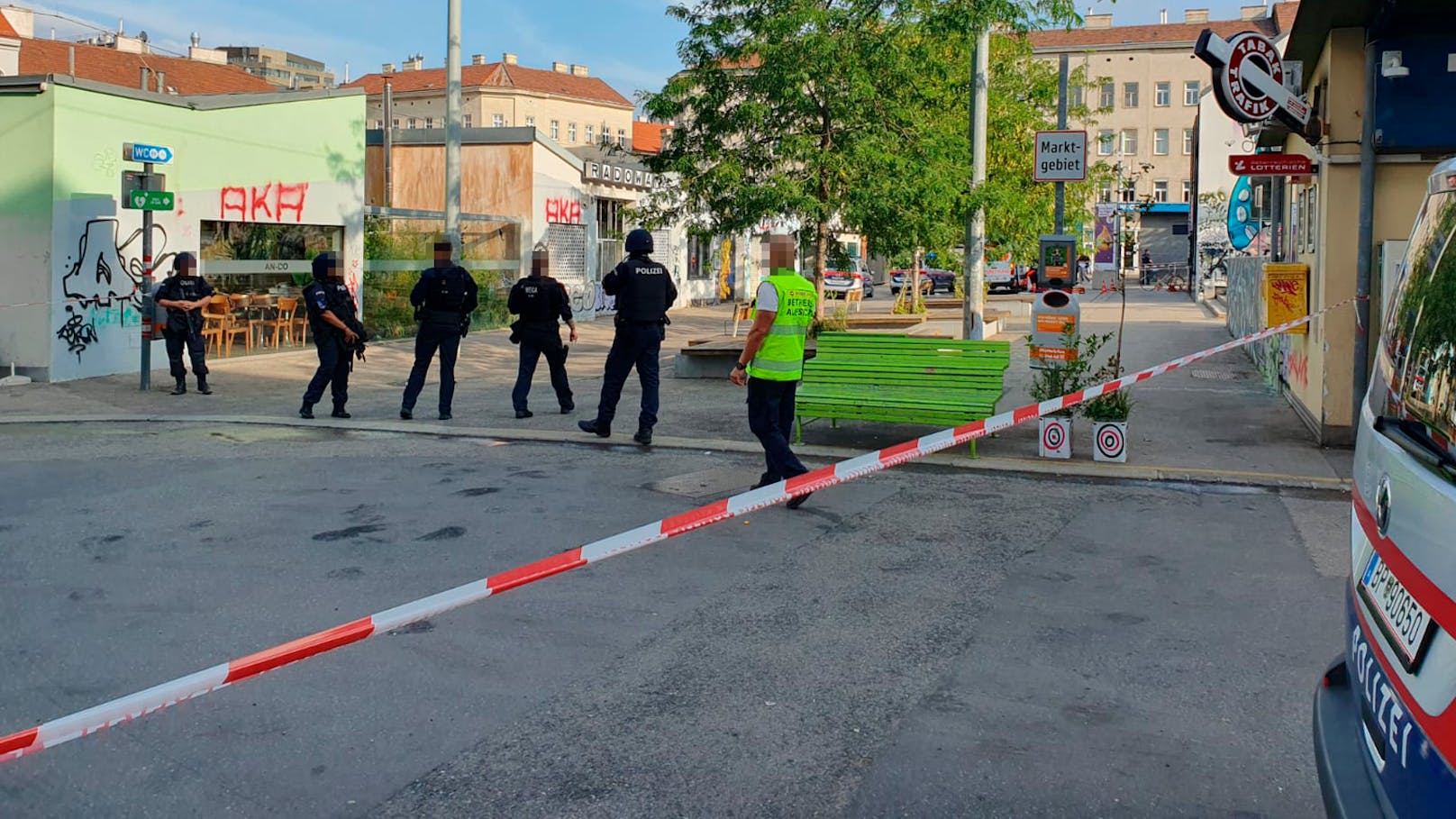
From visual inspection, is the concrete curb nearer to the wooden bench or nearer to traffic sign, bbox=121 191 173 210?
the wooden bench

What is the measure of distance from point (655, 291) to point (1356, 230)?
19.0ft

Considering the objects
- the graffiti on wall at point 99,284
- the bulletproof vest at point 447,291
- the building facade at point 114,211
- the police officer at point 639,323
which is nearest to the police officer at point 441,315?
the bulletproof vest at point 447,291

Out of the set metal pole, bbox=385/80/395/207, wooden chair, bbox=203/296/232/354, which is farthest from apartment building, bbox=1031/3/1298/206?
wooden chair, bbox=203/296/232/354

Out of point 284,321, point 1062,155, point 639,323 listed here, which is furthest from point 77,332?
point 1062,155

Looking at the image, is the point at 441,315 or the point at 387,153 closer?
the point at 441,315

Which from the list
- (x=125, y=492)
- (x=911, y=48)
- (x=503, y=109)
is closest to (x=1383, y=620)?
(x=125, y=492)

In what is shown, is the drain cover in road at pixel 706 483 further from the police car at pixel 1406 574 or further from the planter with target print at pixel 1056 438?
the police car at pixel 1406 574

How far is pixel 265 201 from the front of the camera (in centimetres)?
1881

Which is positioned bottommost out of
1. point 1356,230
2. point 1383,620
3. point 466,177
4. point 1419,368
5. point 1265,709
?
point 1265,709

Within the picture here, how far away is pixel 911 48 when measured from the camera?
52.7ft

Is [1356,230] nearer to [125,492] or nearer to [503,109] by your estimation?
[125,492]

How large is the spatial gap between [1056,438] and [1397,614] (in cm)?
746

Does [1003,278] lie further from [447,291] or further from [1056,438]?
[1056,438]

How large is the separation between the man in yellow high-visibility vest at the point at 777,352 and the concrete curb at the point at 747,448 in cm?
195
